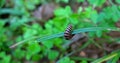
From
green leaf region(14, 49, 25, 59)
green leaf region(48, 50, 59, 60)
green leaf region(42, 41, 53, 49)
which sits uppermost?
green leaf region(42, 41, 53, 49)

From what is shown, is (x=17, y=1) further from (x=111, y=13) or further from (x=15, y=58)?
(x=111, y=13)

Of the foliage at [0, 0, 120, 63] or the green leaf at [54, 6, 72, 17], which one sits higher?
the green leaf at [54, 6, 72, 17]

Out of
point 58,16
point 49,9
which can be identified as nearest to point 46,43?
point 58,16

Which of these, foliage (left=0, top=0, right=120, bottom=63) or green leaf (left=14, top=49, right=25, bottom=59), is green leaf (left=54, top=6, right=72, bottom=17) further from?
green leaf (left=14, top=49, right=25, bottom=59)

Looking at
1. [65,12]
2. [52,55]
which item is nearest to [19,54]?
[52,55]

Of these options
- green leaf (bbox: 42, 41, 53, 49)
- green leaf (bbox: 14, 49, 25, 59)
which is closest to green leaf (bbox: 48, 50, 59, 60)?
green leaf (bbox: 42, 41, 53, 49)

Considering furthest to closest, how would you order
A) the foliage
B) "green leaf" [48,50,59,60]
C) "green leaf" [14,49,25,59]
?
1. "green leaf" [14,49,25,59]
2. "green leaf" [48,50,59,60]
3. the foliage

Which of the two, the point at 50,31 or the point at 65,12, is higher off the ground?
the point at 65,12

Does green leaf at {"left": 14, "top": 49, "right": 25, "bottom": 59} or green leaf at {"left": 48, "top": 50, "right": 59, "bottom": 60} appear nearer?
green leaf at {"left": 48, "top": 50, "right": 59, "bottom": 60}

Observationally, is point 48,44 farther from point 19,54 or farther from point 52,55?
point 19,54

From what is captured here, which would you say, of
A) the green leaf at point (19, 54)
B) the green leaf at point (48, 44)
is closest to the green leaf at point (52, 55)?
the green leaf at point (48, 44)

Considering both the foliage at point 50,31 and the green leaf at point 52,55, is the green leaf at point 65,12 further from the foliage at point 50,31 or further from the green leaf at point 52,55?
the green leaf at point 52,55

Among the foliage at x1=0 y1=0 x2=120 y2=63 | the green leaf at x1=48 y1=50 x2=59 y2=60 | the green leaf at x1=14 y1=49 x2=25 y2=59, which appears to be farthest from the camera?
the green leaf at x1=14 y1=49 x2=25 y2=59
